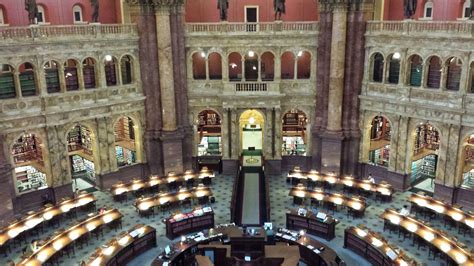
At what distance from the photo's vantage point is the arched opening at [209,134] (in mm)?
35000

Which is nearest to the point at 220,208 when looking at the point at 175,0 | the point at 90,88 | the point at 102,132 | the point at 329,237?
the point at 329,237

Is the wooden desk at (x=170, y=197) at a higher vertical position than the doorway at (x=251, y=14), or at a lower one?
lower

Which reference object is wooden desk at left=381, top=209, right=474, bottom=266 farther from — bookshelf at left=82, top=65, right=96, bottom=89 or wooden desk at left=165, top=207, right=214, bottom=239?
bookshelf at left=82, top=65, right=96, bottom=89

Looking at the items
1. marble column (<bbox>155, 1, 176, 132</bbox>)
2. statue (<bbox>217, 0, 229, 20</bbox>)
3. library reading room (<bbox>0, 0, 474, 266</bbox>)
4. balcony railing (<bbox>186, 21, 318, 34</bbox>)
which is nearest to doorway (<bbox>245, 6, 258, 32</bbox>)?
library reading room (<bbox>0, 0, 474, 266</bbox>)

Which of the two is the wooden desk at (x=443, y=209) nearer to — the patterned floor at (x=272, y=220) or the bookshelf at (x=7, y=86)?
the patterned floor at (x=272, y=220)

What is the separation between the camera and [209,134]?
3597 centimetres

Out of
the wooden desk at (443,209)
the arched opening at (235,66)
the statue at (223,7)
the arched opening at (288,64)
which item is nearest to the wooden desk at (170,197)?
the arched opening at (235,66)

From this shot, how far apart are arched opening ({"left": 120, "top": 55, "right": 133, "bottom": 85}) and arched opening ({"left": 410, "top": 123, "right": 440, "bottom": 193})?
66.5 feet

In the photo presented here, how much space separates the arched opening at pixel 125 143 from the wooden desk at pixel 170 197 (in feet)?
21.4

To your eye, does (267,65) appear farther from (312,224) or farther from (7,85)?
(7,85)

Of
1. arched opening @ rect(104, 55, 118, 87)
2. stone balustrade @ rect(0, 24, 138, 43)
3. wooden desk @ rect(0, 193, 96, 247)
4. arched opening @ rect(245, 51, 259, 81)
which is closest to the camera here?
wooden desk @ rect(0, 193, 96, 247)

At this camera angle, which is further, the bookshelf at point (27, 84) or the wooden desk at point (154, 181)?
the wooden desk at point (154, 181)

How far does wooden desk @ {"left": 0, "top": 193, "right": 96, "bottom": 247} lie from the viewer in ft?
74.7

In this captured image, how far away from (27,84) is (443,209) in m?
25.1
